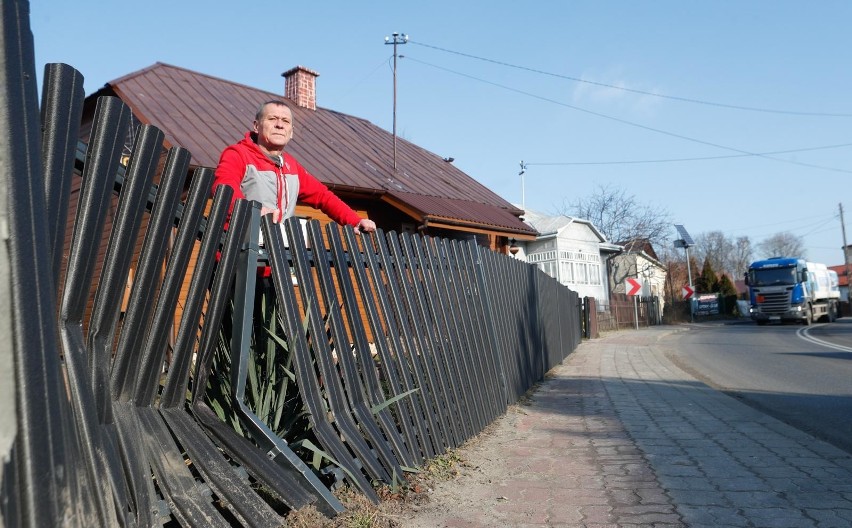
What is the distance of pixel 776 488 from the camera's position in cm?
381

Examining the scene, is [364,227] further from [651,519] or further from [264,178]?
[651,519]

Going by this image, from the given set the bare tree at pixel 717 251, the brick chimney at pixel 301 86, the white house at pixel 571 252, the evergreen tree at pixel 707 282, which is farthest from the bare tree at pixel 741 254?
the brick chimney at pixel 301 86

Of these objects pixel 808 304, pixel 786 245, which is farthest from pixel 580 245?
pixel 786 245

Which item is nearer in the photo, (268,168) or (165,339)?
(165,339)

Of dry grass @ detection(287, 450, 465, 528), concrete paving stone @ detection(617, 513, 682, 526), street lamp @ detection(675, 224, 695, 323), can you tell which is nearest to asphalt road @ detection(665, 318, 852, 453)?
concrete paving stone @ detection(617, 513, 682, 526)

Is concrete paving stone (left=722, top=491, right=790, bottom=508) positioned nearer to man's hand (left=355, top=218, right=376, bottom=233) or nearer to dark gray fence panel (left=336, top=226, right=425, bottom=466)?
dark gray fence panel (left=336, top=226, right=425, bottom=466)

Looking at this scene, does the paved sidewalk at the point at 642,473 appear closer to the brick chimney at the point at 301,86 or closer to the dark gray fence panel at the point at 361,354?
the dark gray fence panel at the point at 361,354

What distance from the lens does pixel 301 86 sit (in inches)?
777

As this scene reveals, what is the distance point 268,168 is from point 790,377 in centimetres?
1009

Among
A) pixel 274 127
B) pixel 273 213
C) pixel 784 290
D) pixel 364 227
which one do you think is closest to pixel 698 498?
pixel 364 227

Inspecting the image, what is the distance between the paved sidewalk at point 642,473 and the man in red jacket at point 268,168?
167 centimetres

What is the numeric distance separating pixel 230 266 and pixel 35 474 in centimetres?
170

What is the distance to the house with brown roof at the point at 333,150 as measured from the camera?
14.0 m

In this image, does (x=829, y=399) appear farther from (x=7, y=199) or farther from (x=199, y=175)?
(x=7, y=199)
